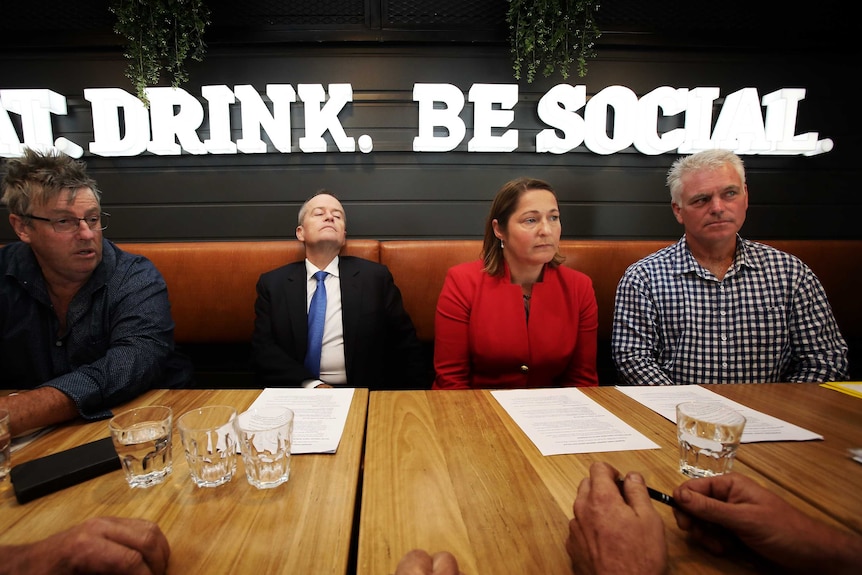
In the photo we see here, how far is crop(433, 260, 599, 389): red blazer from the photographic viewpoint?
1.81 metres

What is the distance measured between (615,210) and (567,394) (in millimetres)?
2167

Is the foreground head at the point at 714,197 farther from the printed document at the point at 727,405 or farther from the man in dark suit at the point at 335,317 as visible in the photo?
the man in dark suit at the point at 335,317

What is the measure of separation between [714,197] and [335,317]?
6.26ft

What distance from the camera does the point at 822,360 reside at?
5.69 ft

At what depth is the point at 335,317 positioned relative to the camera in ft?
7.22

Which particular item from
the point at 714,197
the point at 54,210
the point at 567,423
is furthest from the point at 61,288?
the point at 714,197

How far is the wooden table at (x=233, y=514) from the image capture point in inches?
23.7

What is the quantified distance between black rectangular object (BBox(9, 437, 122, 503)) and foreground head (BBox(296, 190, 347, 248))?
58.4 inches

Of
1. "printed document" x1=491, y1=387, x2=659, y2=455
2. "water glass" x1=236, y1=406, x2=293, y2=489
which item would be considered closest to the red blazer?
"printed document" x1=491, y1=387, x2=659, y2=455

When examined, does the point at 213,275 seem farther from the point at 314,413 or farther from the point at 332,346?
the point at 314,413

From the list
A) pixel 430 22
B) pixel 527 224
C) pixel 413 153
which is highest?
pixel 430 22

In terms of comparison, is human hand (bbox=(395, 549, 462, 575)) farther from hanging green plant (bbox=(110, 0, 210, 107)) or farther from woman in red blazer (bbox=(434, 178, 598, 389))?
hanging green plant (bbox=(110, 0, 210, 107))

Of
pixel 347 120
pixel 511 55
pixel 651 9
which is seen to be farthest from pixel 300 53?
pixel 651 9

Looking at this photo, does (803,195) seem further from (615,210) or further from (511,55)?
(511,55)
